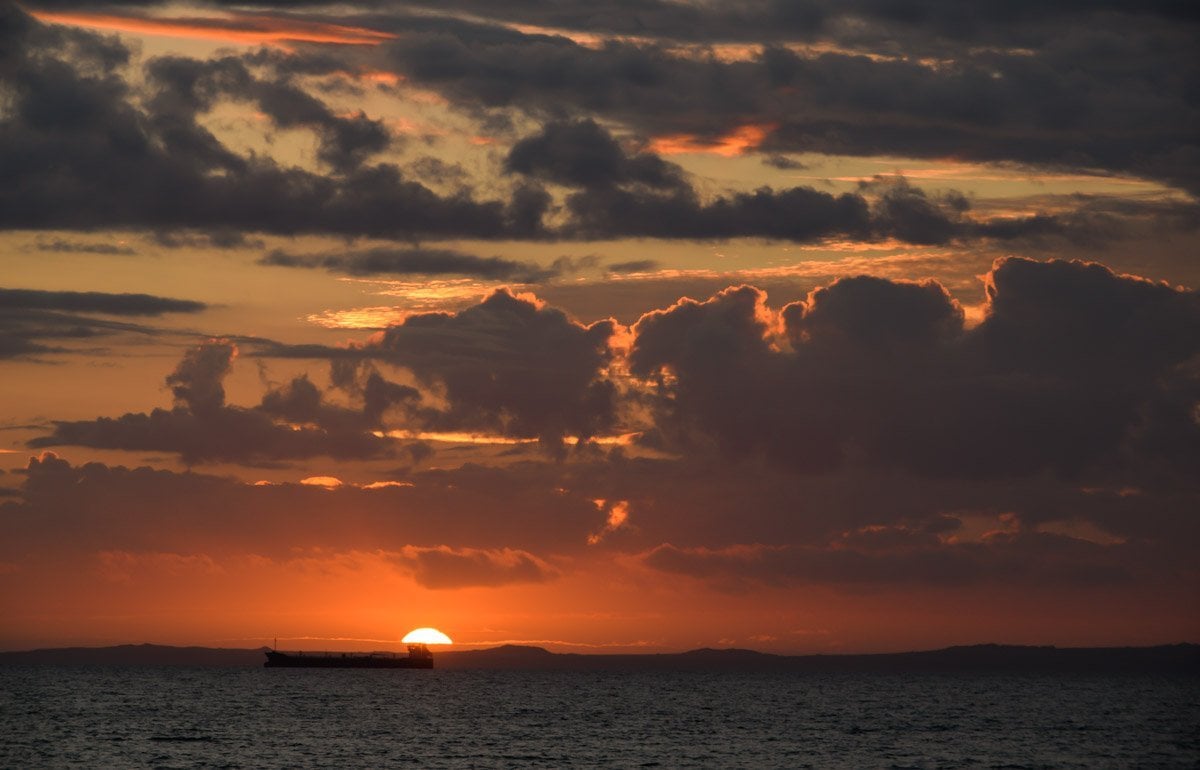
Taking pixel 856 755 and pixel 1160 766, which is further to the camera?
pixel 856 755

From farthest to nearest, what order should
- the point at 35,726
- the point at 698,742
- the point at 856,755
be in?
1. the point at 35,726
2. the point at 698,742
3. the point at 856,755

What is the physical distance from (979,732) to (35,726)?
11853 cm

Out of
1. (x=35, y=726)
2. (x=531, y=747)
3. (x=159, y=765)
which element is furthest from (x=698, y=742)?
(x=35, y=726)

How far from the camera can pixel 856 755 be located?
158 m

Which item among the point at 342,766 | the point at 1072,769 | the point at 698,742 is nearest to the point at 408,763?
the point at 342,766

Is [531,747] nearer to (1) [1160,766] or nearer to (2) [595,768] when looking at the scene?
(2) [595,768]

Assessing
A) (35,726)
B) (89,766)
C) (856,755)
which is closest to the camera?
(89,766)

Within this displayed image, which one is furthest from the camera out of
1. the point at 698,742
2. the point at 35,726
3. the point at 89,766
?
the point at 35,726

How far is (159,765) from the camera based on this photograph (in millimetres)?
141125

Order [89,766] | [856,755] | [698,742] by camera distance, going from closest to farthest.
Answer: [89,766] < [856,755] < [698,742]

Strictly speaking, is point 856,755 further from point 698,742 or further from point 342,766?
point 342,766

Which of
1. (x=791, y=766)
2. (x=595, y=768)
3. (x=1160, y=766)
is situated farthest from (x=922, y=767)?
(x=595, y=768)

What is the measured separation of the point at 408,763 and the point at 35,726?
232ft

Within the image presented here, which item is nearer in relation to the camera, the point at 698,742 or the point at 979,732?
the point at 698,742
